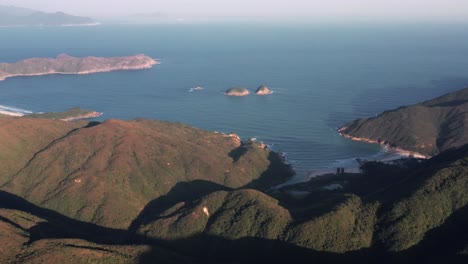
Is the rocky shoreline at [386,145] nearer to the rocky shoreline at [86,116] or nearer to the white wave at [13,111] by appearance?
the rocky shoreline at [86,116]

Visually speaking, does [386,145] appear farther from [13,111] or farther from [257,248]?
[13,111]

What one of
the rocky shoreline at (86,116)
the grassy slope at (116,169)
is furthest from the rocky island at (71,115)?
the grassy slope at (116,169)

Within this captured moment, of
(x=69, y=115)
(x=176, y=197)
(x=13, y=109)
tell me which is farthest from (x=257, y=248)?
(x=13, y=109)

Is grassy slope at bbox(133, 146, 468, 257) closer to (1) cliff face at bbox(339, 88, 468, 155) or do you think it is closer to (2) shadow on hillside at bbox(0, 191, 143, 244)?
(2) shadow on hillside at bbox(0, 191, 143, 244)

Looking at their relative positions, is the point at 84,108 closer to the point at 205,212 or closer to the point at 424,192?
the point at 205,212

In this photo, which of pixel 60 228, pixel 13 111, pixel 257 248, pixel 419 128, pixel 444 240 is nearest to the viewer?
pixel 444 240

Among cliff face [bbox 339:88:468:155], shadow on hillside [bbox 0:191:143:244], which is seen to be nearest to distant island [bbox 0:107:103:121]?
shadow on hillside [bbox 0:191:143:244]
